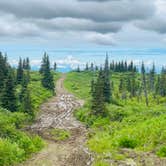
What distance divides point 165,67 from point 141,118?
121631 mm

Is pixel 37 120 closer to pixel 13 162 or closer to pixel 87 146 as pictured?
pixel 87 146

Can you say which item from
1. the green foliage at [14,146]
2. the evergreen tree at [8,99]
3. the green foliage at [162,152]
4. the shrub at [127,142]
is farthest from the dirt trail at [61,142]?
the green foliage at [162,152]

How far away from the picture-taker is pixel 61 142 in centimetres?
3516

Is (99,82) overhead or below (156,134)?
overhead

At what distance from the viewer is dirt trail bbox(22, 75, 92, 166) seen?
24.9 metres

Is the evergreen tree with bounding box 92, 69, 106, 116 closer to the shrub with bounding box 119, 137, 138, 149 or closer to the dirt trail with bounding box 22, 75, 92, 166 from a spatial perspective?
the dirt trail with bounding box 22, 75, 92, 166

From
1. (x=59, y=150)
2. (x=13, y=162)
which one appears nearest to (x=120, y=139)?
Result: (x=59, y=150)

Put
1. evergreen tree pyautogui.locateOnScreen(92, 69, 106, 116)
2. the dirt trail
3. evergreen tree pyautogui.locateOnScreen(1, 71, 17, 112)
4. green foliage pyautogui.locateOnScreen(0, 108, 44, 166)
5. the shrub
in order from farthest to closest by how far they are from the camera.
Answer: evergreen tree pyautogui.locateOnScreen(1, 71, 17, 112), evergreen tree pyautogui.locateOnScreen(92, 69, 106, 116), the shrub, the dirt trail, green foliage pyautogui.locateOnScreen(0, 108, 44, 166)

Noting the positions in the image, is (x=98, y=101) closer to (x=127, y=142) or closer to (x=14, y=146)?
(x=127, y=142)

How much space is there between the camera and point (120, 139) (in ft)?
98.6

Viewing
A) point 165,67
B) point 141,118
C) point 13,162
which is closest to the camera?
point 13,162

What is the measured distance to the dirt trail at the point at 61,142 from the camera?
→ 81.6 feet

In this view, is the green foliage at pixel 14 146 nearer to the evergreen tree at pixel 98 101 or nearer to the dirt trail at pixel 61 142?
the dirt trail at pixel 61 142

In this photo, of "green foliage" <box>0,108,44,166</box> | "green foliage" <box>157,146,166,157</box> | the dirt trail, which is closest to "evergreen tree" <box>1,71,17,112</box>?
the dirt trail
